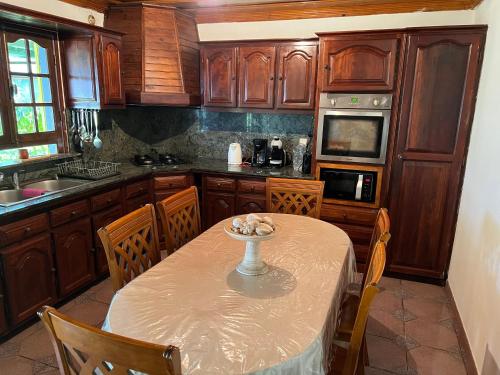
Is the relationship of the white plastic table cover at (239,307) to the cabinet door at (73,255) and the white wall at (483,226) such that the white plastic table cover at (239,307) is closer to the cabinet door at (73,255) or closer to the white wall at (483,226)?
the white wall at (483,226)

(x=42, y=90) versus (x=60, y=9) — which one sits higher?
(x=60, y=9)

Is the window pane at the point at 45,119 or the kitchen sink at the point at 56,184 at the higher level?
the window pane at the point at 45,119

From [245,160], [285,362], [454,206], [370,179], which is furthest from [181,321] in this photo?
[245,160]

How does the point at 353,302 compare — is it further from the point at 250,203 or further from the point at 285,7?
the point at 285,7

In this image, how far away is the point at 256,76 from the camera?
3385mm

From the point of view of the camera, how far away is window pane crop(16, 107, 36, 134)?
275 centimetres

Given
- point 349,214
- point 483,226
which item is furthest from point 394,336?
point 349,214

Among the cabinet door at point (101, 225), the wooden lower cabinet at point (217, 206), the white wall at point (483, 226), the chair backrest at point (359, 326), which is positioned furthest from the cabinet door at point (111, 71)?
the white wall at point (483, 226)

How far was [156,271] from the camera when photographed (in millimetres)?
1584

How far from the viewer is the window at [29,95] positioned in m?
2.64

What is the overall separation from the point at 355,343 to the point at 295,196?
1.43 metres

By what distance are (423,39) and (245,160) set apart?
1.98 meters

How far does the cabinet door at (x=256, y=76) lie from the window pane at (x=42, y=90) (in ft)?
5.46

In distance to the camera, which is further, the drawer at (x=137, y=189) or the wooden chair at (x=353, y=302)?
the drawer at (x=137, y=189)
